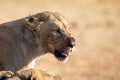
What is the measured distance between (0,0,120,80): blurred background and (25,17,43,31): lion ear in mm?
3875

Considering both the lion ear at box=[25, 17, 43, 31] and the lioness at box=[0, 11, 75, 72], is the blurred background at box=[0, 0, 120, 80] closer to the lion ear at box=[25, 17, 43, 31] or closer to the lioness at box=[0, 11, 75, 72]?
the lioness at box=[0, 11, 75, 72]

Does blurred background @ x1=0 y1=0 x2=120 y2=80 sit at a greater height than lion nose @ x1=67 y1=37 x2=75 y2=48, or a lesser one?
greater

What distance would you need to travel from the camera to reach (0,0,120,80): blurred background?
19.0 meters

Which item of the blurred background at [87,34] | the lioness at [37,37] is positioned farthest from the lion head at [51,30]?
the blurred background at [87,34]

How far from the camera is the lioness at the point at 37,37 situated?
12672mm

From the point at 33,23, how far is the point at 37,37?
220 mm

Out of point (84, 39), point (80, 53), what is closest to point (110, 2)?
point (84, 39)

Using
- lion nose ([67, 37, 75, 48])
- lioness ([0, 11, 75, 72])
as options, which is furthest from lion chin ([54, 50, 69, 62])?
lion nose ([67, 37, 75, 48])

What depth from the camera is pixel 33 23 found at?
12859 millimetres

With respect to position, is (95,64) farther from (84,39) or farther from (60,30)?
(60,30)

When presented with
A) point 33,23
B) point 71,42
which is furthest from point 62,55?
point 33,23

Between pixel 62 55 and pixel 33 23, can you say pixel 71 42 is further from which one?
pixel 33 23

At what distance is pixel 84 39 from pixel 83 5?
33.7ft

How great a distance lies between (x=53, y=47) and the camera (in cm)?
1289
